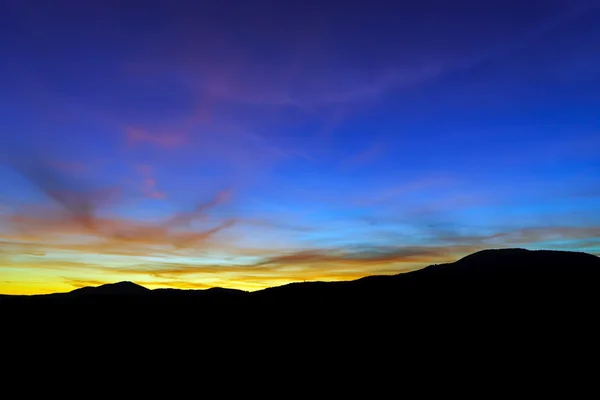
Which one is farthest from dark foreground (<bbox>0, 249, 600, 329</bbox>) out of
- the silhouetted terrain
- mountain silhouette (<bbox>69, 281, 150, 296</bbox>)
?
mountain silhouette (<bbox>69, 281, 150, 296</bbox>)

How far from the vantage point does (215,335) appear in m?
52.5

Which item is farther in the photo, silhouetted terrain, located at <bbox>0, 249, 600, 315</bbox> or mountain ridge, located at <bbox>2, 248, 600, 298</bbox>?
mountain ridge, located at <bbox>2, 248, 600, 298</bbox>

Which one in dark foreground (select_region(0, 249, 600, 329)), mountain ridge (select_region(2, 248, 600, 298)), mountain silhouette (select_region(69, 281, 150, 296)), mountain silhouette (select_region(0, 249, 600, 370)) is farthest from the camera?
mountain silhouette (select_region(69, 281, 150, 296))

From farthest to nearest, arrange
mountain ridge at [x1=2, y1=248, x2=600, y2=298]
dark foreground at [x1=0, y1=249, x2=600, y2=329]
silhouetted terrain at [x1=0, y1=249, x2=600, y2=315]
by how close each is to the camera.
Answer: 1. mountain ridge at [x1=2, y1=248, x2=600, y2=298]
2. silhouetted terrain at [x1=0, y1=249, x2=600, y2=315]
3. dark foreground at [x1=0, y1=249, x2=600, y2=329]

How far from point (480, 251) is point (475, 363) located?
2779 inches

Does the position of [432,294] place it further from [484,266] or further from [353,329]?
[484,266]

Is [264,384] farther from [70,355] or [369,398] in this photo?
[70,355]

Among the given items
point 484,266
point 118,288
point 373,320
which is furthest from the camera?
point 118,288

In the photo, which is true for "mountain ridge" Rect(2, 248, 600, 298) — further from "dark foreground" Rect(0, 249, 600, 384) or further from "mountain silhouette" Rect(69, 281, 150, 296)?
"mountain silhouette" Rect(69, 281, 150, 296)

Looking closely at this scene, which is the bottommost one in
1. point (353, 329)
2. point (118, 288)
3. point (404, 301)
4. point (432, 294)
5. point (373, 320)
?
point (353, 329)

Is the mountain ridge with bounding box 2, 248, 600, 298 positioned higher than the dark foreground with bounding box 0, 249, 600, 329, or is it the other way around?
the mountain ridge with bounding box 2, 248, 600, 298

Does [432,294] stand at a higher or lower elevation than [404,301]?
higher

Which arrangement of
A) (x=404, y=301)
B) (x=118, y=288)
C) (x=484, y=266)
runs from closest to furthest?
1. (x=404, y=301)
2. (x=484, y=266)
3. (x=118, y=288)

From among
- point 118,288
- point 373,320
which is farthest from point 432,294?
point 118,288
